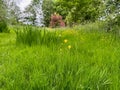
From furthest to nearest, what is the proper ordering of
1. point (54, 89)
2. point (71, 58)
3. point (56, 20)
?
point (56, 20)
point (71, 58)
point (54, 89)

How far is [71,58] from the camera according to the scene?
8.00 ft

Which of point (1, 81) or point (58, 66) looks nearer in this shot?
point (58, 66)

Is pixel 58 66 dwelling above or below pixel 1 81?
above

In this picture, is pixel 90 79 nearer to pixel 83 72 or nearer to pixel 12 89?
pixel 83 72

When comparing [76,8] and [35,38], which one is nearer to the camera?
[35,38]

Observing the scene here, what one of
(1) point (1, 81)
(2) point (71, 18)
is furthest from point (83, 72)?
(2) point (71, 18)

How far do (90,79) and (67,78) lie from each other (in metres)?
0.16

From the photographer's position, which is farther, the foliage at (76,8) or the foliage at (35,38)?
the foliage at (76,8)

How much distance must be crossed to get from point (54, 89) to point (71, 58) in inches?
23.8

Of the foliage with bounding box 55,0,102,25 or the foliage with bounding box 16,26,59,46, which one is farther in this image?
the foliage with bounding box 55,0,102,25

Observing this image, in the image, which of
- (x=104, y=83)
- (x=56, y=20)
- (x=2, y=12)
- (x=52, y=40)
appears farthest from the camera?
(x=56, y=20)

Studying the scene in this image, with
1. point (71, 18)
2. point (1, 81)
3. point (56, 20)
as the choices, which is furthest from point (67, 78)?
point (56, 20)

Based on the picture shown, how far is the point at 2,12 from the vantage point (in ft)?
32.7

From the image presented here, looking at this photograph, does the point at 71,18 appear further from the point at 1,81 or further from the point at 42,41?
the point at 1,81
